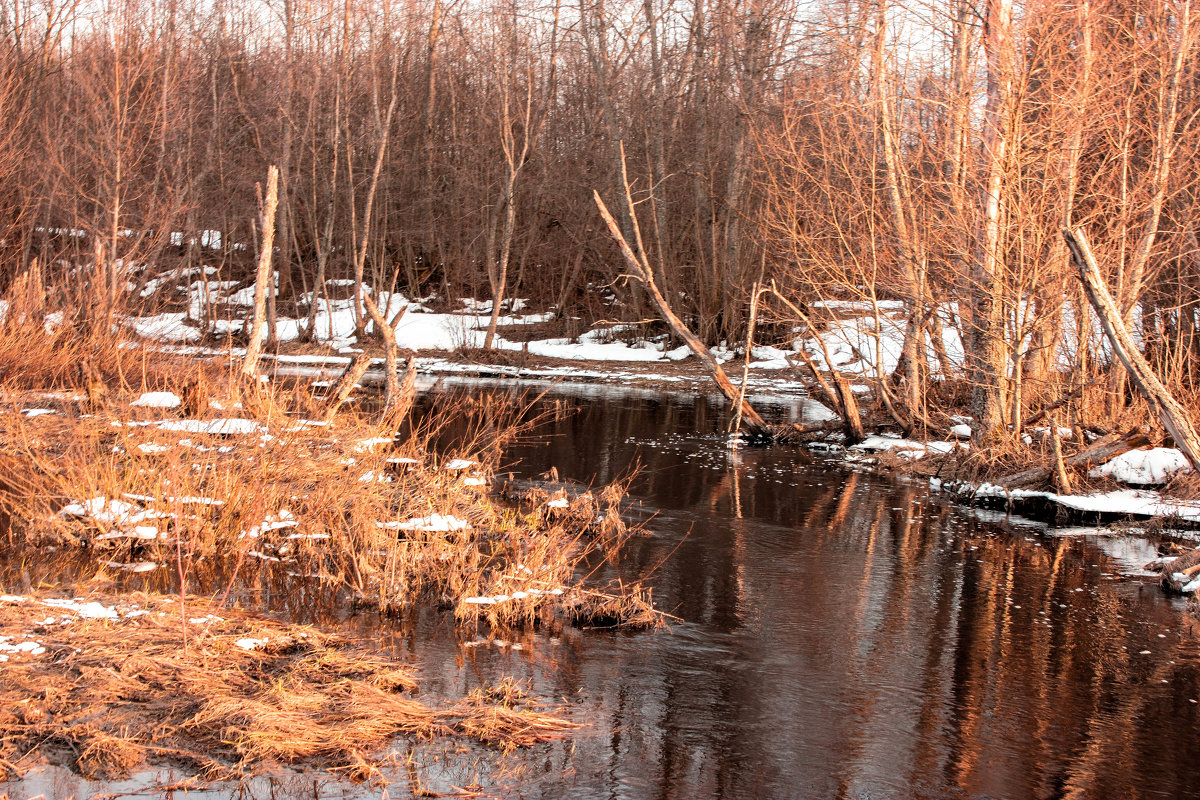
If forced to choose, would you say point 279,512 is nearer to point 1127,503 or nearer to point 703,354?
point 703,354

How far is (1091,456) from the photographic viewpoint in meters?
13.0

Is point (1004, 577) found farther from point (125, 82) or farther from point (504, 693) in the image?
point (125, 82)

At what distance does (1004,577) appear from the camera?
9.95 meters

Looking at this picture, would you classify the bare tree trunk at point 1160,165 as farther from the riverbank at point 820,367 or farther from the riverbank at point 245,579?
the riverbank at point 245,579

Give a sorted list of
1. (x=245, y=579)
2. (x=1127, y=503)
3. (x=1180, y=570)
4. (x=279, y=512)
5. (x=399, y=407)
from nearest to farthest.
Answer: (x=245, y=579) < (x=279, y=512) < (x=1180, y=570) < (x=399, y=407) < (x=1127, y=503)

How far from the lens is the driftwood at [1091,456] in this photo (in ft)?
41.6

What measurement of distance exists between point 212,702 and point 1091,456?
36.1 ft

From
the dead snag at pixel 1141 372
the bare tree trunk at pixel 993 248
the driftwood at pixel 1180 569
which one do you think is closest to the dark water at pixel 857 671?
the driftwood at pixel 1180 569

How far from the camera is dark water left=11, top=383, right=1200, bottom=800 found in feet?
18.3

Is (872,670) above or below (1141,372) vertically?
below

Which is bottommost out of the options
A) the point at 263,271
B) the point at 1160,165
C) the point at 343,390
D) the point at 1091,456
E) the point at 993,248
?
the point at 1091,456

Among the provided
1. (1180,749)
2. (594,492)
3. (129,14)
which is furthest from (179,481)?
(129,14)

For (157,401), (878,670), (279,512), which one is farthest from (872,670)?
(157,401)

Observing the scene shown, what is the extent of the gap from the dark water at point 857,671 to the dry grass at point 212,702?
32cm
